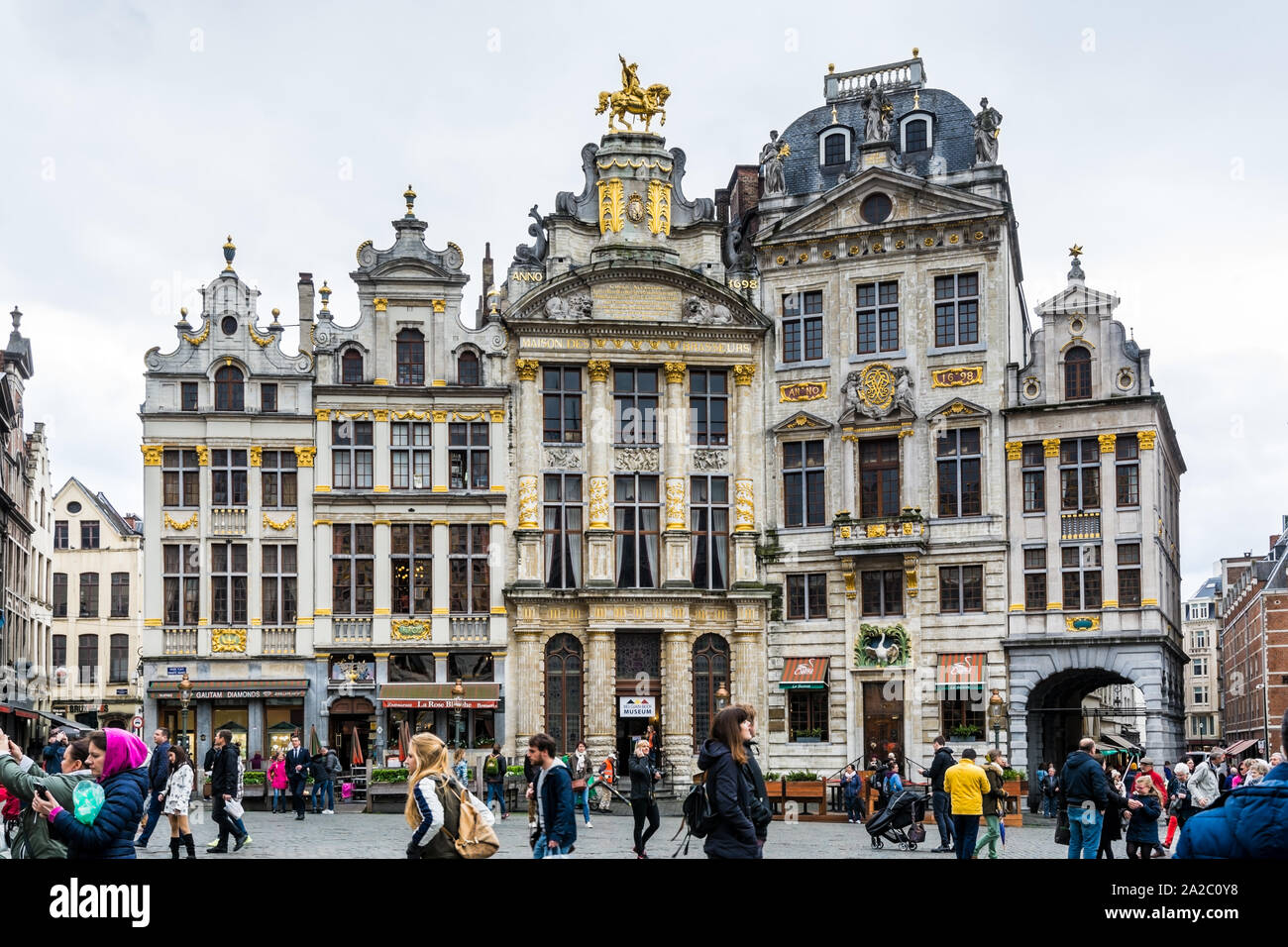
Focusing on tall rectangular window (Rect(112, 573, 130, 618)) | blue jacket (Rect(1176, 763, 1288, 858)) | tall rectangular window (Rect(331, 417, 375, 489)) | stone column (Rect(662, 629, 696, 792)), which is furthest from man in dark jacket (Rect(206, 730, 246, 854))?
tall rectangular window (Rect(112, 573, 130, 618))

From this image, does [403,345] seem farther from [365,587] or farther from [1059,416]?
[1059,416]

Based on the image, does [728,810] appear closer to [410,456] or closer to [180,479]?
[410,456]

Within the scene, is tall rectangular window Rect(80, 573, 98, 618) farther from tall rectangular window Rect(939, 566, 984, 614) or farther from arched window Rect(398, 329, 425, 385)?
tall rectangular window Rect(939, 566, 984, 614)

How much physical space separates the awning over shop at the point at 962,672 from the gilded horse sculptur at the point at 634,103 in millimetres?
18806

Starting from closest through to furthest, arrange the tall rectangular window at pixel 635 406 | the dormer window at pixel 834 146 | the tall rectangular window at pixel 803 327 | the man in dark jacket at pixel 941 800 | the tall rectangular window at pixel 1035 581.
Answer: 1. the man in dark jacket at pixel 941 800
2. the tall rectangular window at pixel 1035 581
3. the tall rectangular window at pixel 635 406
4. the tall rectangular window at pixel 803 327
5. the dormer window at pixel 834 146

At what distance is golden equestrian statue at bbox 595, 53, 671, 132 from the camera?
5181 centimetres

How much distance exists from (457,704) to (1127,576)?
1958 cm

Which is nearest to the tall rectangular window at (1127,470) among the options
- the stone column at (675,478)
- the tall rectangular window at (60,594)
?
the stone column at (675,478)

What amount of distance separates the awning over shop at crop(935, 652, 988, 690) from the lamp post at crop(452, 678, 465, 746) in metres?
13.8

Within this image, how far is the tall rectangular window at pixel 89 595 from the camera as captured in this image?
77062mm

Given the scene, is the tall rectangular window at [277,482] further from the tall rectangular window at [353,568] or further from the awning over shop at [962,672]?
the awning over shop at [962,672]

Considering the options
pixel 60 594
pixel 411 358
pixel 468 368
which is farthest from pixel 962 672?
pixel 60 594

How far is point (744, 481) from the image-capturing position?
51.0 meters
